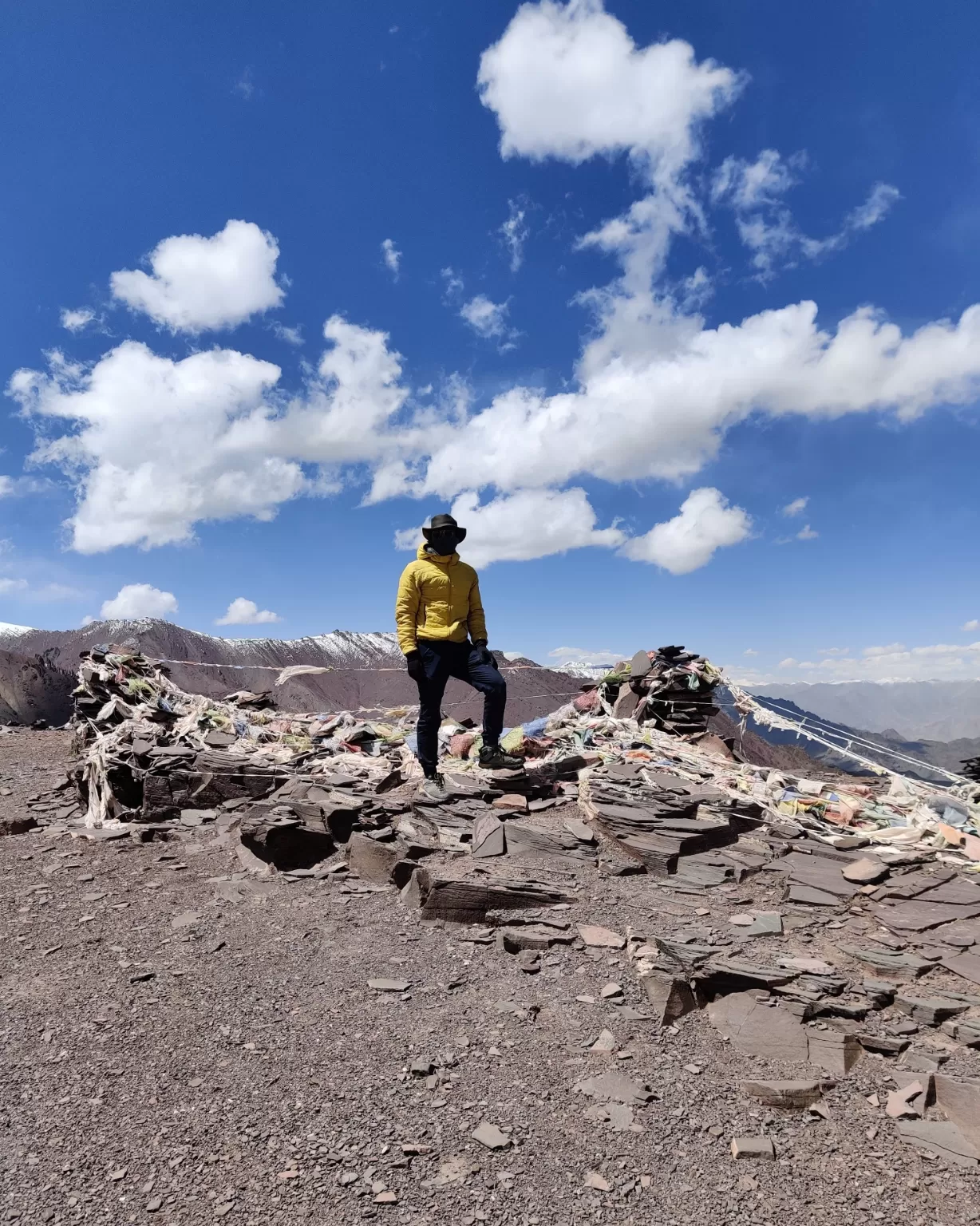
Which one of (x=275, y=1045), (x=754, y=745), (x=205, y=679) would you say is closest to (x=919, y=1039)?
(x=275, y=1045)

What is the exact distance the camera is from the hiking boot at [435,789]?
21.0 ft

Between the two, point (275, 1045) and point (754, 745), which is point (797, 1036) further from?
point (754, 745)

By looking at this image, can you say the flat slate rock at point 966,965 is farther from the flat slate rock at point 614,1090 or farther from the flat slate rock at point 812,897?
the flat slate rock at point 614,1090

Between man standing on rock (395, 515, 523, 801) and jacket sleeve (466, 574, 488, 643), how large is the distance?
6cm

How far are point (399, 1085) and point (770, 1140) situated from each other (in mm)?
1528

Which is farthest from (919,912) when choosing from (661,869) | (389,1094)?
(389,1094)

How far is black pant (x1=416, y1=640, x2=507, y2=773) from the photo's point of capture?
22.3 ft

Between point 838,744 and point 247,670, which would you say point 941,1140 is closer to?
point 838,744

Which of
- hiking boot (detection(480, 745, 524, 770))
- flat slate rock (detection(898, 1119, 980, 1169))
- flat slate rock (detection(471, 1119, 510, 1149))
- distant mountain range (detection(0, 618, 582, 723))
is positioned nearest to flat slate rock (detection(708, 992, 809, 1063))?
flat slate rock (detection(898, 1119, 980, 1169))

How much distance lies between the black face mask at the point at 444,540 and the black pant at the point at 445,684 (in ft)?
3.00

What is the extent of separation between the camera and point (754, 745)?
37.7 feet

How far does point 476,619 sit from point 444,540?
865mm

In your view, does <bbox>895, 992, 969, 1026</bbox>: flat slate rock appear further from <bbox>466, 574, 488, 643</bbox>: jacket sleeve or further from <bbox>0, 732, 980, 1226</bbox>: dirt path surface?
<bbox>466, 574, 488, 643</bbox>: jacket sleeve

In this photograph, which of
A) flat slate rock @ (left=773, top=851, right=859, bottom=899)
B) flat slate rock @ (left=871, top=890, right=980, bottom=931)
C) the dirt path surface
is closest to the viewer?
the dirt path surface
